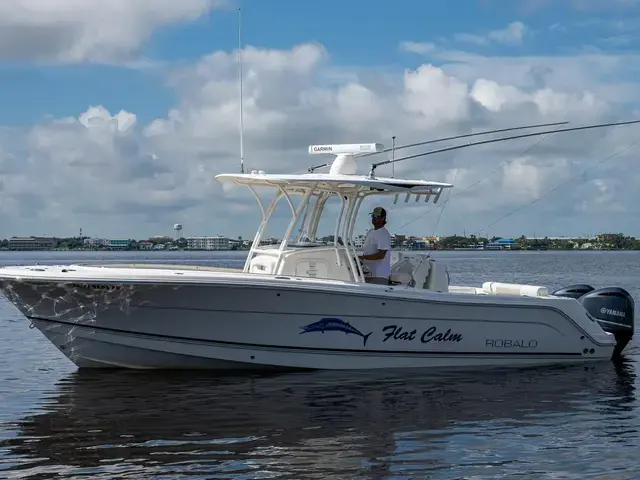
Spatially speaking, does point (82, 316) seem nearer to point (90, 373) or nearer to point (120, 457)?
point (90, 373)

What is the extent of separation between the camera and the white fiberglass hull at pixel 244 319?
41.0ft

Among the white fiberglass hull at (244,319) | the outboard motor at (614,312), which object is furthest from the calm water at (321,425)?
the outboard motor at (614,312)

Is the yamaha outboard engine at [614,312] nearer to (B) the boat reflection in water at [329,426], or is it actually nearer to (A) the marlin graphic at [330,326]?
(B) the boat reflection in water at [329,426]

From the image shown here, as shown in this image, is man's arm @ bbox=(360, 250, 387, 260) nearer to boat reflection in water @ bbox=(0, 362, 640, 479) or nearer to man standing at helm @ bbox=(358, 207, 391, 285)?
man standing at helm @ bbox=(358, 207, 391, 285)

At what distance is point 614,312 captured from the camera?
1546 cm

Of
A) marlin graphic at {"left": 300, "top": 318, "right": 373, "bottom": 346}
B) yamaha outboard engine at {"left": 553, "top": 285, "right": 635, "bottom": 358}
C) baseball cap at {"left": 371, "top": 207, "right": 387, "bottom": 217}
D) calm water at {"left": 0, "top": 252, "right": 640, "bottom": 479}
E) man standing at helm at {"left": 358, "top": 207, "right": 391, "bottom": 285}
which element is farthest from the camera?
yamaha outboard engine at {"left": 553, "top": 285, "right": 635, "bottom": 358}

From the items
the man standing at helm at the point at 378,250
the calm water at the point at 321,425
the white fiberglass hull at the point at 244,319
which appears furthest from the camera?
the man standing at helm at the point at 378,250

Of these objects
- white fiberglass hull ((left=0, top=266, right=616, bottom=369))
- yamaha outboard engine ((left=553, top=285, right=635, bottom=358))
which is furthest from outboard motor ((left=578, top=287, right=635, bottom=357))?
white fiberglass hull ((left=0, top=266, right=616, bottom=369))

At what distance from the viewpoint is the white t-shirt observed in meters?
13.8

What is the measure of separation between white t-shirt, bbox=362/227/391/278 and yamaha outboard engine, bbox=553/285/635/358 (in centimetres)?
411

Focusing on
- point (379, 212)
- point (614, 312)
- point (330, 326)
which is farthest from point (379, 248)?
point (614, 312)

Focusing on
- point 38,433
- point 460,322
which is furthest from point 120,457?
point 460,322

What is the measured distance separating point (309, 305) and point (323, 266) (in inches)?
39.9

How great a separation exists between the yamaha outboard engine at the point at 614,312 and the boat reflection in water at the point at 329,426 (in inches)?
57.5
